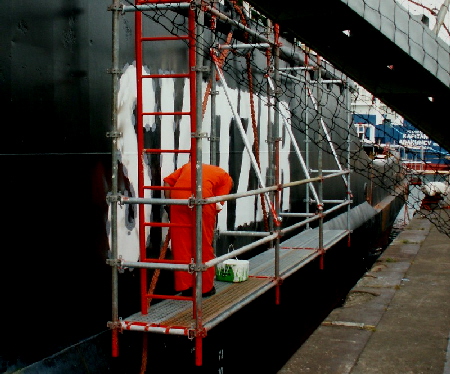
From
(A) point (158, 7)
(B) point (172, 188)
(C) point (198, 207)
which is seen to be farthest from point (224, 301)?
(A) point (158, 7)

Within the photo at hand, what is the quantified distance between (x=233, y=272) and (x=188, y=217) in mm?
1181

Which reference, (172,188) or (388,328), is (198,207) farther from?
(388,328)

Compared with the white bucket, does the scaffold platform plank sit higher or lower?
lower

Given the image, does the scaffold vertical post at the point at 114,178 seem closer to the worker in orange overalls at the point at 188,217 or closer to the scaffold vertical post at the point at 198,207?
the scaffold vertical post at the point at 198,207

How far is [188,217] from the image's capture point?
5.50 m

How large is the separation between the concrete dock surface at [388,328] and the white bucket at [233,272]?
36.3 inches

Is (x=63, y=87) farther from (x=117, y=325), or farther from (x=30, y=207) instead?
(x=117, y=325)

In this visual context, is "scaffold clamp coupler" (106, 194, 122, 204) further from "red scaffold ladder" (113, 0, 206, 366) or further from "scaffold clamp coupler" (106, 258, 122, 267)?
"scaffold clamp coupler" (106, 258, 122, 267)

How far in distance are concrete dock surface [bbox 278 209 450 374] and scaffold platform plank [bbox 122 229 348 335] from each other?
0.73m

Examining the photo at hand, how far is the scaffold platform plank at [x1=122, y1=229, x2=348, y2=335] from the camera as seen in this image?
475 centimetres

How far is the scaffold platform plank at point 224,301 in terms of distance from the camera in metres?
4.75

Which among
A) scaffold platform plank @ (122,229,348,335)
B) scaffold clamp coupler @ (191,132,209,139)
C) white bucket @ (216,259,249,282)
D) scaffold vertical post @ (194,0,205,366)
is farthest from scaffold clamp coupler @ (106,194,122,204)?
white bucket @ (216,259,249,282)

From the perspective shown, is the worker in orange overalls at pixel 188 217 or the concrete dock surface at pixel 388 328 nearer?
the worker in orange overalls at pixel 188 217

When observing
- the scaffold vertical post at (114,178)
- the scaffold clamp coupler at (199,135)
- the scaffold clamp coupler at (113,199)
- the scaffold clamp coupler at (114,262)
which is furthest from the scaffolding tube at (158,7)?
the scaffold clamp coupler at (114,262)
